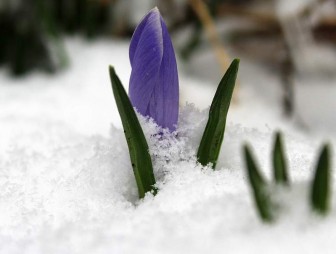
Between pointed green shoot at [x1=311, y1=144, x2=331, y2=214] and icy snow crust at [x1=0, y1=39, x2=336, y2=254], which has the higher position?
pointed green shoot at [x1=311, y1=144, x2=331, y2=214]

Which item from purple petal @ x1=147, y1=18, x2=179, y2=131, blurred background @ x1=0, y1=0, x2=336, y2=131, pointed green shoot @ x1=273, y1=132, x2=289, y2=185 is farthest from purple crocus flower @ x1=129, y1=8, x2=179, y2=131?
blurred background @ x1=0, y1=0, x2=336, y2=131

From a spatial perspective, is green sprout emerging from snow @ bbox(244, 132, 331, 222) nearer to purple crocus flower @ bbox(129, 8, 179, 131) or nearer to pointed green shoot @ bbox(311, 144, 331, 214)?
pointed green shoot @ bbox(311, 144, 331, 214)

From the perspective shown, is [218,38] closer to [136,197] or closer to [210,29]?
[210,29]

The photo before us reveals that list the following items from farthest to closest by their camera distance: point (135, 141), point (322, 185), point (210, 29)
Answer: point (210, 29) → point (135, 141) → point (322, 185)

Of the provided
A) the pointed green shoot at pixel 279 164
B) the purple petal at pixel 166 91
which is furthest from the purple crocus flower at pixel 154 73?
the pointed green shoot at pixel 279 164

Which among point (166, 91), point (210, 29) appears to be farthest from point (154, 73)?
point (210, 29)

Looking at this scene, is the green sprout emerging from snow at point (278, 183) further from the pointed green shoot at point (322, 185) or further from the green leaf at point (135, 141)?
the green leaf at point (135, 141)
